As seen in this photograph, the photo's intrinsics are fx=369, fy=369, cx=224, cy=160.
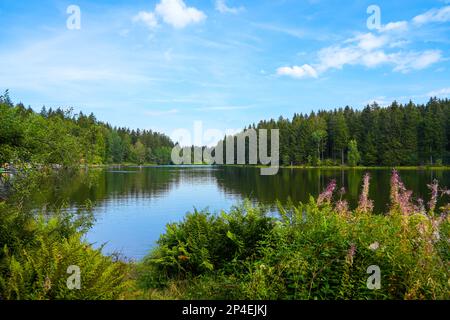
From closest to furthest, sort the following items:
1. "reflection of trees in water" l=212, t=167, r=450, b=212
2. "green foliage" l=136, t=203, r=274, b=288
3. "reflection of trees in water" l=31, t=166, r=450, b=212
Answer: "green foliage" l=136, t=203, r=274, b=288, "reflection of trees in water" l=31, t=166, r=450, b=212, "reflection of trees in water" l=212, t=167, r=450, b=212

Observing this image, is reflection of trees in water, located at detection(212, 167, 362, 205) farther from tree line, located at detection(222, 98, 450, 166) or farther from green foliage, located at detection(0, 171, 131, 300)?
tree line, located at detection(222, 98, 450, 166)

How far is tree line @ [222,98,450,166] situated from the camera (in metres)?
98.4

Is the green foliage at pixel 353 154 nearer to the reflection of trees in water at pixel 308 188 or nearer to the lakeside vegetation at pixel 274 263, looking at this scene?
the reflection of trees in water at pixel 308 188

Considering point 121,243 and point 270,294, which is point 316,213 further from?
point 121,243

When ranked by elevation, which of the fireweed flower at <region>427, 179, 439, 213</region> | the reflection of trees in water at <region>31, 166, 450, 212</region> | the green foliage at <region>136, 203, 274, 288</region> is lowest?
the reflection of trees in water at <region>31, 166, 450, 212</region>

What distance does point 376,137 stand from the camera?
105000 mm

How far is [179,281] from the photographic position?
6.79 m

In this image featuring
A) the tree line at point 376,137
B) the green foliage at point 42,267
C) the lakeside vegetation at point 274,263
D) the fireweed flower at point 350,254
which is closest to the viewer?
the green foliage at point 42,267

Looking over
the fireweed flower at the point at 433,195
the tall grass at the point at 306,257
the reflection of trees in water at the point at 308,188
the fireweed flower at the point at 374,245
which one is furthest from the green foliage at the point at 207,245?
the reflection of trees in water at the point at 308,188

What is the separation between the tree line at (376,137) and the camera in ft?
323

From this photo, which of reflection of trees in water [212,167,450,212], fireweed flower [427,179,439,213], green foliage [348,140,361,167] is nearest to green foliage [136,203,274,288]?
fireweed flower [427,179,439,213]

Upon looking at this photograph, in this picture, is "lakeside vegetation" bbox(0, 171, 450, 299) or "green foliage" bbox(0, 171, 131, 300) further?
"lakeside vegetation" bbox(0, 171, 450, 299)

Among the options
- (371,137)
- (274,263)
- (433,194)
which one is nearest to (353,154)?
(371,137)
